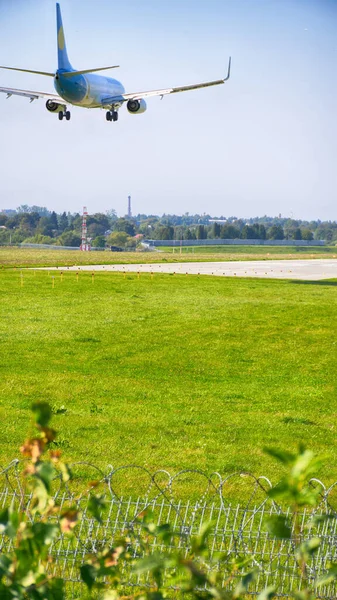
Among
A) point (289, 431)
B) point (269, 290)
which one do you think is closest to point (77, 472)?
point (289, 431)

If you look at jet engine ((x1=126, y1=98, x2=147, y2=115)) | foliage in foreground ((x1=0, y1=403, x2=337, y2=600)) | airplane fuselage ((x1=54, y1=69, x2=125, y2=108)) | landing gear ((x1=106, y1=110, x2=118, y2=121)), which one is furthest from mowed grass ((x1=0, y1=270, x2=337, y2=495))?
landing gear ((x1=106, y1=110, x2=118, y2=121))

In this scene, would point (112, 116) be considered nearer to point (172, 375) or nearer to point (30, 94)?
point (30, 94)

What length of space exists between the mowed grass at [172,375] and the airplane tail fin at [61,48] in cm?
3077

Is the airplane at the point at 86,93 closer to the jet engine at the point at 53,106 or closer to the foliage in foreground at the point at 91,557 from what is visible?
the jet engine at the point at 53,106

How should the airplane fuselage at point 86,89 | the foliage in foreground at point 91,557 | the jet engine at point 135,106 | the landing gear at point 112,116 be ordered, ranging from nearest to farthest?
1. the foliage in foreground at point 91,557
2. the airplane fuselage at point 86,89
3. the jet engine at point 135,106
4. the landing gear at point 112,116

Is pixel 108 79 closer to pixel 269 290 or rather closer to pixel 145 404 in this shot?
pixel 269 290

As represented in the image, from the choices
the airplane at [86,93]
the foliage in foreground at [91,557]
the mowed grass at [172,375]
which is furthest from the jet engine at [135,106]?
the foliage in foreground at [91,557]

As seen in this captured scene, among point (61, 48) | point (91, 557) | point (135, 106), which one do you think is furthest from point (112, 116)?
point (91, 557)

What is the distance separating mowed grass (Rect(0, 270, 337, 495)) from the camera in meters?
19.9

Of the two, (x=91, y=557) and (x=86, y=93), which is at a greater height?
(x=86, y=93)

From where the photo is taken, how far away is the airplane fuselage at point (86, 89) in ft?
236

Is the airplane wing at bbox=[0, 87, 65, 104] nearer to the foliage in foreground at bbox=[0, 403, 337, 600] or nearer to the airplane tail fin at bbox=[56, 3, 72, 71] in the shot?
the airplane tail fin at bbox=[56, 3, 72, 71]

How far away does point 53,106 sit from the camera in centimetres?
7994

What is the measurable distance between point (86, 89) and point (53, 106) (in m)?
8.02
